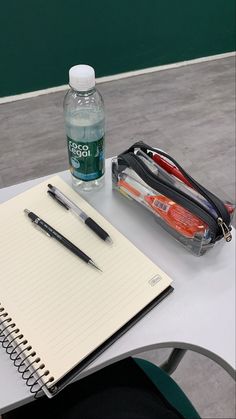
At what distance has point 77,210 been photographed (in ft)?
2.64

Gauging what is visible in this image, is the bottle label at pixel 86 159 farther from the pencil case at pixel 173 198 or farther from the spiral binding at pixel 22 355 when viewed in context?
the spiral binding at pixel 22 355

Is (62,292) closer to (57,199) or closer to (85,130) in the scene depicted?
(57,199)

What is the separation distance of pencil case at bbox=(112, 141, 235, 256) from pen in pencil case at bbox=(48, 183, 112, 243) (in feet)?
0.35

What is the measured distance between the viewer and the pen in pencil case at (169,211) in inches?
28.8

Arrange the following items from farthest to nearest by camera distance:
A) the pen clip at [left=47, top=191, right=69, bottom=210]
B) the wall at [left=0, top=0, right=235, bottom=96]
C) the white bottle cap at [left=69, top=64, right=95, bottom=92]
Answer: the wall at [left=0, top=0, right=235, bottom=96] → the pen clip at [left=47, top=191, right=69, bottom=210] → the white bottle cap at [left=69, top=64, right=95, bottom=92]

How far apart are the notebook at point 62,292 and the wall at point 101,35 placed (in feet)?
5.78

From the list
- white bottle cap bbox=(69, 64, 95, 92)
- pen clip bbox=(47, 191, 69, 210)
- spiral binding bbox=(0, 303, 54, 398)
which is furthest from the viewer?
pen clip bbox=(47, 191, 69, 210)

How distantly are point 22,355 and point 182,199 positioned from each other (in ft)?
1.28

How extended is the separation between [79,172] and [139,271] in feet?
0.83

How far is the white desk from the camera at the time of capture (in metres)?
0.62

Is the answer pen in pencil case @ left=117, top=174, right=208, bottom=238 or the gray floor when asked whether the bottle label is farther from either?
the gray floor

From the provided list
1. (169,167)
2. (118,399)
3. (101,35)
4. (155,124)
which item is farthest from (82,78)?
(101,35)

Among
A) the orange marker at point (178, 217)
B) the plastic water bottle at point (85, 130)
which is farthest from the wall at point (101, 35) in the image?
the orange marker at point (178, 217)

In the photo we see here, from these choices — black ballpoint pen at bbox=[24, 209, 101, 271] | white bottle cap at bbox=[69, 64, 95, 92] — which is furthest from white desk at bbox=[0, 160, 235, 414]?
white bottle cap at bbox=[69, 64, 95, 92]
